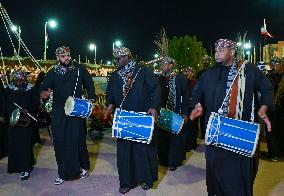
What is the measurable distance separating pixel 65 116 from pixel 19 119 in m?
0.92

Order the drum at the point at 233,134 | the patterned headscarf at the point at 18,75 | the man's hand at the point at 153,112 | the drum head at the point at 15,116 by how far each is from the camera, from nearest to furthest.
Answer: the drum at the point at 233,134, the man's hand at the point at 153,112, the drum head at the point at 15,116, the patterned headscarf at the point at 18,75

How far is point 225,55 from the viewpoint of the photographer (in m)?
4.84

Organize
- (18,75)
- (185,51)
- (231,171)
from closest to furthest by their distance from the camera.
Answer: (231,171) < (18,75) < (185,51)

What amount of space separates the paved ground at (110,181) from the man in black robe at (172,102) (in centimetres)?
25

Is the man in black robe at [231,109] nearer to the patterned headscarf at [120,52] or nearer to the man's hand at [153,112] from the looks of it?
the man's hand at [153,112]

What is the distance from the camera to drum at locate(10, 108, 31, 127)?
7.14 metres

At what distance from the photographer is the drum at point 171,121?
7.16 m

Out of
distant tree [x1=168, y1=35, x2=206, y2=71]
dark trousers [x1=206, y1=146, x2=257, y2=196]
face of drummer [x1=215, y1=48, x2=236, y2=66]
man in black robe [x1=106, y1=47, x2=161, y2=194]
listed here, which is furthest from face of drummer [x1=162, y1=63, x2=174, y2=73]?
distant tree [x1=168, y1=35, x2=206, y2=71]

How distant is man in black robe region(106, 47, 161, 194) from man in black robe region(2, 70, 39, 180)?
1.77m

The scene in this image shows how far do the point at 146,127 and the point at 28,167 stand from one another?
285cm

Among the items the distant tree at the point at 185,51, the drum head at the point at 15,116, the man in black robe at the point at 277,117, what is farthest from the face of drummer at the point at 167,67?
the distant tree at the point at 185,51

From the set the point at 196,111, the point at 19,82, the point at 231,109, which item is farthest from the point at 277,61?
the point at 19,82

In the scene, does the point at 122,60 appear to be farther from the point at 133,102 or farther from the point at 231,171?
the point at 231,171

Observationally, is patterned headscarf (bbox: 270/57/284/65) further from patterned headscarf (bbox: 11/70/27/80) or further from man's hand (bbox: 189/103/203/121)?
patterned headscarf (bbox: 11/70/27/80)
